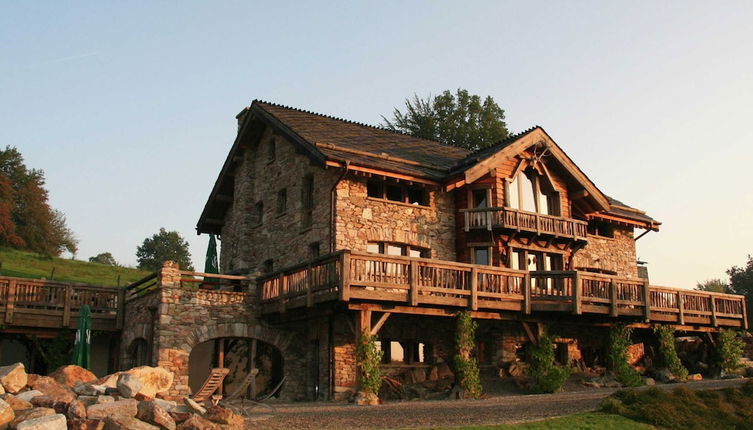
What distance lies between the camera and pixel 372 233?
25359 mm

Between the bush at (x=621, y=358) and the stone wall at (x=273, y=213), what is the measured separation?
9.93m

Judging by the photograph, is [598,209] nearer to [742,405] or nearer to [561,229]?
[561,229]

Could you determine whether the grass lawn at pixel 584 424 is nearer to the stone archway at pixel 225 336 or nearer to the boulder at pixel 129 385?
the boulder at pixel 129 385

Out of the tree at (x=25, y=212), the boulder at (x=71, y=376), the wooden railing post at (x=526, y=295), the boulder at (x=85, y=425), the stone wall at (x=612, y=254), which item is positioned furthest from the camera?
the tree at (x=25, y=212)

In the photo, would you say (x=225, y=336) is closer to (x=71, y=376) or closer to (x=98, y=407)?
(x=71, y=376)

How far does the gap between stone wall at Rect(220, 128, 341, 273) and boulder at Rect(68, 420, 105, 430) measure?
38.3 ft

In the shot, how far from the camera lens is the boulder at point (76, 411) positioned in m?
14.2

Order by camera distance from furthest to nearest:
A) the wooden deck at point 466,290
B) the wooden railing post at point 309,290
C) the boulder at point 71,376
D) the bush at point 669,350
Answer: the bush at point 669,350, the wooden railing post at point 309,290, the wooden deck at point 466,290, the boulder at point 71,376

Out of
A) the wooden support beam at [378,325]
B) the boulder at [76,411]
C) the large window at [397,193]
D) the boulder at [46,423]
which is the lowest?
the boulder at [46,423]

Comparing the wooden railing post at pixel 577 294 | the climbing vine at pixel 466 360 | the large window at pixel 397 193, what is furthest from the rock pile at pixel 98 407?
the wooden railing post at pixel 577 294

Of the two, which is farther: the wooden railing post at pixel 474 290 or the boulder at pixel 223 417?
the wooden railing post at pixel 474 290

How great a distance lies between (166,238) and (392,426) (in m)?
74.1

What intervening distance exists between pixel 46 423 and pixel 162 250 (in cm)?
7317

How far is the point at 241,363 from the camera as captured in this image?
26.9 meters
